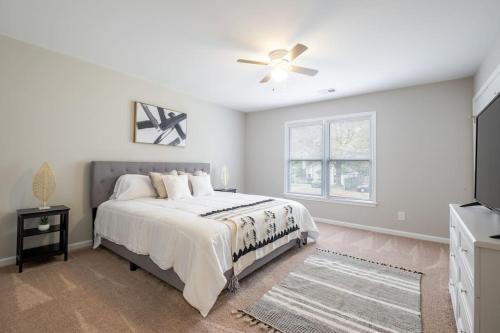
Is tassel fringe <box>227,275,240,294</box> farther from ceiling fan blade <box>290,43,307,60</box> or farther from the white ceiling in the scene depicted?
the white ceiling

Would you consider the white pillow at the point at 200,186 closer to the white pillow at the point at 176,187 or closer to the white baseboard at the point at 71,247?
the white pillow at the point at 176,187

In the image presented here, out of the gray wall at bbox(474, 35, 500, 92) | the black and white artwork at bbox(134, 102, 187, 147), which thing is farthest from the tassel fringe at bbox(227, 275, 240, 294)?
the gray wall at bbox(474, 35, 500, 92)

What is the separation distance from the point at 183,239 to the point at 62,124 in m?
2.36

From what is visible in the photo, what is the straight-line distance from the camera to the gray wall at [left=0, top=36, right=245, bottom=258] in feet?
8.42

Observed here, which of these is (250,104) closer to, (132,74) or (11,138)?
(132,74)

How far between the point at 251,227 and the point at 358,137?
3.08 meters

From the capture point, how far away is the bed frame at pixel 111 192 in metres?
2.19

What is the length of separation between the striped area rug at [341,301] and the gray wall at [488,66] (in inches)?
93.1

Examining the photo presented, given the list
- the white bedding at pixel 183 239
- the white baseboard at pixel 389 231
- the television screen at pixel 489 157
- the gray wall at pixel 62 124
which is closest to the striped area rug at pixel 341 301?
the white bedding at pixel 183 239

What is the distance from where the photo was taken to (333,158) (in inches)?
182

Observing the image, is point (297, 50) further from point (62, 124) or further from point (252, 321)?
point (62, 124)

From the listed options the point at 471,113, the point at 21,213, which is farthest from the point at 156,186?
the point at 471,113

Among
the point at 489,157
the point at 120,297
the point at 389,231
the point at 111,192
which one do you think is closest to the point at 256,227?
the point at 120,297

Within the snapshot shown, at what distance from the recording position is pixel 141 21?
7.16ft
